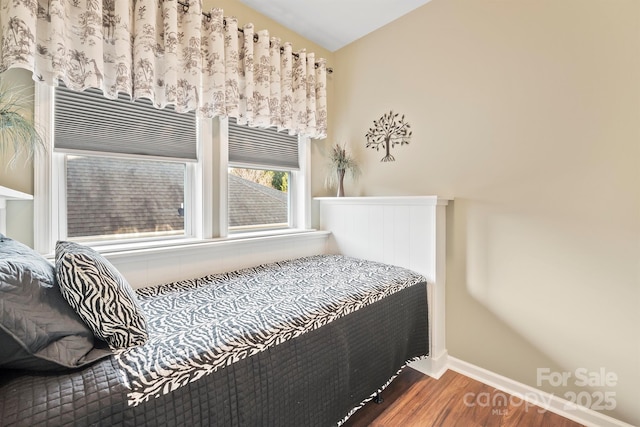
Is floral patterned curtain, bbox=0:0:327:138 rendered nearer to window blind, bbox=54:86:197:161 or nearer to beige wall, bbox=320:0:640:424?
window blind, bbox=54:86:197:161

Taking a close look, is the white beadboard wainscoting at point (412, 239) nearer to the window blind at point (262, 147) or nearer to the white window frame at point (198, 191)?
the white window frame at point (198, 191)

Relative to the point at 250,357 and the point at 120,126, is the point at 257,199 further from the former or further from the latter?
the point at 250,357

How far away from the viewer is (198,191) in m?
2.00

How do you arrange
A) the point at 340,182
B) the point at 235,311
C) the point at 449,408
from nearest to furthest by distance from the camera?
the point at 235,311
the point at 449,408
the point at 340,182

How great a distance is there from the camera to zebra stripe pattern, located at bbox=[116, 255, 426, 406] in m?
0.85

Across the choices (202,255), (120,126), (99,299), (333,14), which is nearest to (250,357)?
(99,299)

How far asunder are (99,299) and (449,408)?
177 centimetres

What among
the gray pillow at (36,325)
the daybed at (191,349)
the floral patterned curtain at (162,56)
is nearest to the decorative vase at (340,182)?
the floral patterned curtain at (162,56)

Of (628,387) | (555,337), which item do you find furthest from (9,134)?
(628,387)

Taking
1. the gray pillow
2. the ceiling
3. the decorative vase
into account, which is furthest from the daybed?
the ceiling

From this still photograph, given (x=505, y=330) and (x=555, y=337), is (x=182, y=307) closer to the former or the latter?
(x=505, y=330)

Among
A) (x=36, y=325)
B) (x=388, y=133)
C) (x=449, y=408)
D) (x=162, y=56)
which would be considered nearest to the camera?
(x=36, y=325)

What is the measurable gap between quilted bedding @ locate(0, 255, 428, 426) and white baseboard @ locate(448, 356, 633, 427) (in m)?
0.33

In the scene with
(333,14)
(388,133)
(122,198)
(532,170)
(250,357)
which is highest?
(333,14)
